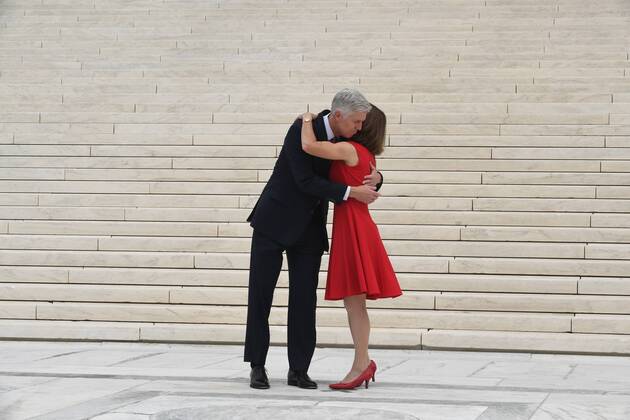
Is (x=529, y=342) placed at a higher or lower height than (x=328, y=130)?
lower

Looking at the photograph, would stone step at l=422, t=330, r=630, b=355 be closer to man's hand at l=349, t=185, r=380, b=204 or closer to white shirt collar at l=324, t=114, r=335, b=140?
man's hand at l=349, t=185, r=380, b=204

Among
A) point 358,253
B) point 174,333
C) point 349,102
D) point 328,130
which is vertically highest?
point 349,102

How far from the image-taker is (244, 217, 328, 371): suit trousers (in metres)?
6.06

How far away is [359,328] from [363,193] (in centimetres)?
74

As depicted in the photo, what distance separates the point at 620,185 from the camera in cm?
1011

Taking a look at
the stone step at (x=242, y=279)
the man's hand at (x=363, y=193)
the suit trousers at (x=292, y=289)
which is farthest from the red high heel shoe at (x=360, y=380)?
the stone step at (x=242, y=279)

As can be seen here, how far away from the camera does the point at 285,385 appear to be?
6.05m

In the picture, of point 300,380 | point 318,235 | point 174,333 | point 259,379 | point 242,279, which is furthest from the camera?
point 242,279

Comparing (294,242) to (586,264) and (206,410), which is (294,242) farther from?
(586,264)

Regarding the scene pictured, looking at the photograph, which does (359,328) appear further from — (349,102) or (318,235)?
(349,102)

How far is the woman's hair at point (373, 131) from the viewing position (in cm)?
598

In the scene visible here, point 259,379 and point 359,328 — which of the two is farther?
point 359,328

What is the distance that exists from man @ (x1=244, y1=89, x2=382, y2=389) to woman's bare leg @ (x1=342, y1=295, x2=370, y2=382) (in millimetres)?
240

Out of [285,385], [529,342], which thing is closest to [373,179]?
[285,385]
